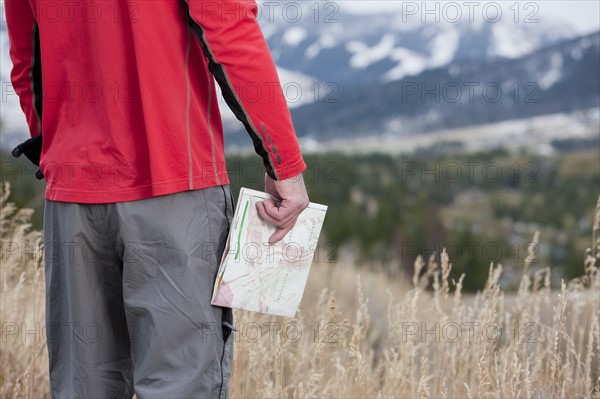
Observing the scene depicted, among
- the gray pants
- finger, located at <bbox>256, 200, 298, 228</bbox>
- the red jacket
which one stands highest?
the red jacket

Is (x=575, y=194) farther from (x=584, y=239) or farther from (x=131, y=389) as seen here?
(x=131, y=389)

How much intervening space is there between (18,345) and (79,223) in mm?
1719

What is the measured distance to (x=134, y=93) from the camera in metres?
1.67

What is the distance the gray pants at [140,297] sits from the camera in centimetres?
164

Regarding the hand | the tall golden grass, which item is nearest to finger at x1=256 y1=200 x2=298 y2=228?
the hand

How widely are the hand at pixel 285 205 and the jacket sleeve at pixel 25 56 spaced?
756mm

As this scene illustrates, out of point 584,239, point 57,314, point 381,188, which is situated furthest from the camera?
point 381,188

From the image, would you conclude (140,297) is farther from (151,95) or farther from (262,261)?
(151,95)

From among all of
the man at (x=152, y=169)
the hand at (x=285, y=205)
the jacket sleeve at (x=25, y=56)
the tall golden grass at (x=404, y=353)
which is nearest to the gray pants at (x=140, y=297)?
the man at (x=152, y=169)

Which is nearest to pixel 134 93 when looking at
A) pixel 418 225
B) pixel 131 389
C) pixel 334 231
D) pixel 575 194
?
pixel 131 389

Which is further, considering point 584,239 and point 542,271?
point 584,239

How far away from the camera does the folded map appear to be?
5.61ft

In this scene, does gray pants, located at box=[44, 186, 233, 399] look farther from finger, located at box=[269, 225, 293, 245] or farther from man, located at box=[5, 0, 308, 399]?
finger, located at box=[269, 225, 293, 245]

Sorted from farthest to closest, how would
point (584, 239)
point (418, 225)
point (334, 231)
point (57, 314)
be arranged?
1. point (584, 239)
2. point (418, 225)
3. point (334, 231)
4. point (57, 314)
